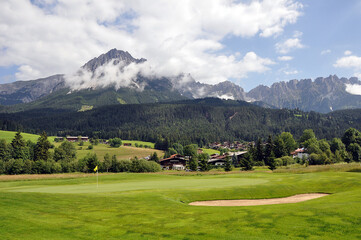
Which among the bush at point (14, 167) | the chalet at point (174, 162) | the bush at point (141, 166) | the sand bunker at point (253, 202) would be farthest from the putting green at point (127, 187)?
the chalet at point (174, 162)

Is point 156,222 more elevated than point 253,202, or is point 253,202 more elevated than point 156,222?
point 156,222

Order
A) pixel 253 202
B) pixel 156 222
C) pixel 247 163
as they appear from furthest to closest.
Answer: pixel 247 163 → pixel 253 202 → pixel 156 222

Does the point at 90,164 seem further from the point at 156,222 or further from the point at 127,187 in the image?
the point at 156,222

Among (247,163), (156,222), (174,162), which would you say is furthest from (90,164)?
(156,222)

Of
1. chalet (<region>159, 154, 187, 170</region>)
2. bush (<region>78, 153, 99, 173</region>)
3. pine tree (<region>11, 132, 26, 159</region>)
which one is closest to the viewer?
bush (<region>78, 153, 99, 173</region>)

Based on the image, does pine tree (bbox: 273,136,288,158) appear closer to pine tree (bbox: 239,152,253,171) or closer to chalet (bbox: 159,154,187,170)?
pine tree (bbox: 239,152,253,171)

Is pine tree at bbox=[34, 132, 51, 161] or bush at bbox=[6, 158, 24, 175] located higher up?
pine tree at bbox=[34, 132, 51, 161]

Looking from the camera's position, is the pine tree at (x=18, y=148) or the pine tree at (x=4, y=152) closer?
the pine tree at (x=4, y=152)

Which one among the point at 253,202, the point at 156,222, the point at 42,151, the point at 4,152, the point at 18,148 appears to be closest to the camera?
the point at 156,222

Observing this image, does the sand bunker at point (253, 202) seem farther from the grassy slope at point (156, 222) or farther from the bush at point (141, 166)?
the bush at point (141, 166)

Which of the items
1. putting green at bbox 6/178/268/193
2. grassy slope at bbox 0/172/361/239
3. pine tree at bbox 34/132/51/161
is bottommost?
putting green at bbox 6/178/268/193

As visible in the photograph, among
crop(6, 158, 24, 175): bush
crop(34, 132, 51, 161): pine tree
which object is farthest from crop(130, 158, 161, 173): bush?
crop(34, 132, 51, 161): pine tree

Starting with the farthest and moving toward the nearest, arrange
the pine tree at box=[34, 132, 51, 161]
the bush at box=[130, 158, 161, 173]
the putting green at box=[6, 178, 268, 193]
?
the pine tree at box=[34, 132, 51, 161], the bush at box=[130, 158, 161, 173], the putting green at box=[6, 178, 268, 193]

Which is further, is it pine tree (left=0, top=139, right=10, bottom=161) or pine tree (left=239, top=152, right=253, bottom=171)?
pine tree (left=0, top=139, right=10, bottom=161)
